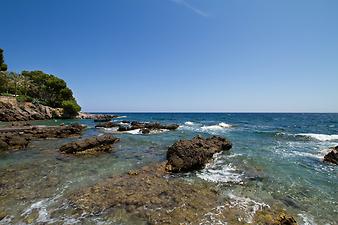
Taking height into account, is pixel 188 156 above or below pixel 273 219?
above

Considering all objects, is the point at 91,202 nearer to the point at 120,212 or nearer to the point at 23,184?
the point at 120,212

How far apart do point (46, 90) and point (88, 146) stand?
6925 cm

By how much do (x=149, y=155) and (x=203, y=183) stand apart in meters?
8.08

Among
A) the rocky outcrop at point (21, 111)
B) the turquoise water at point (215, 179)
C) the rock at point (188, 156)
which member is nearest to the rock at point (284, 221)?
the turquoise water at point (215, 179)

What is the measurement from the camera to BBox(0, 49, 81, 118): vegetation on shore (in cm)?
7112

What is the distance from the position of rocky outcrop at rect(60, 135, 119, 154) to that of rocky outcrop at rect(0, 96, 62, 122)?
44.2 metres

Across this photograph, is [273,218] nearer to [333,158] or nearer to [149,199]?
[149,199]

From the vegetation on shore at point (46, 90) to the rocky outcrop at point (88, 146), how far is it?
5441cm

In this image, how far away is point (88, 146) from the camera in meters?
20.2

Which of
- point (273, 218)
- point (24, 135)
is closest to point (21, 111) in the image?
point (24, 135)

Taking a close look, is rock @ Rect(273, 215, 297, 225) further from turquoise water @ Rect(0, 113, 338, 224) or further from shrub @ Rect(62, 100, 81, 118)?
shrub @ Rect(62, 100, 81, 118)

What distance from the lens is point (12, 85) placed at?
7325cm

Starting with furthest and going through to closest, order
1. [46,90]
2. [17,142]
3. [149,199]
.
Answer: [46,90], [17,142], [149,199]

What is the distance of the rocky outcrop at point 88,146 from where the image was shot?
755 inches
